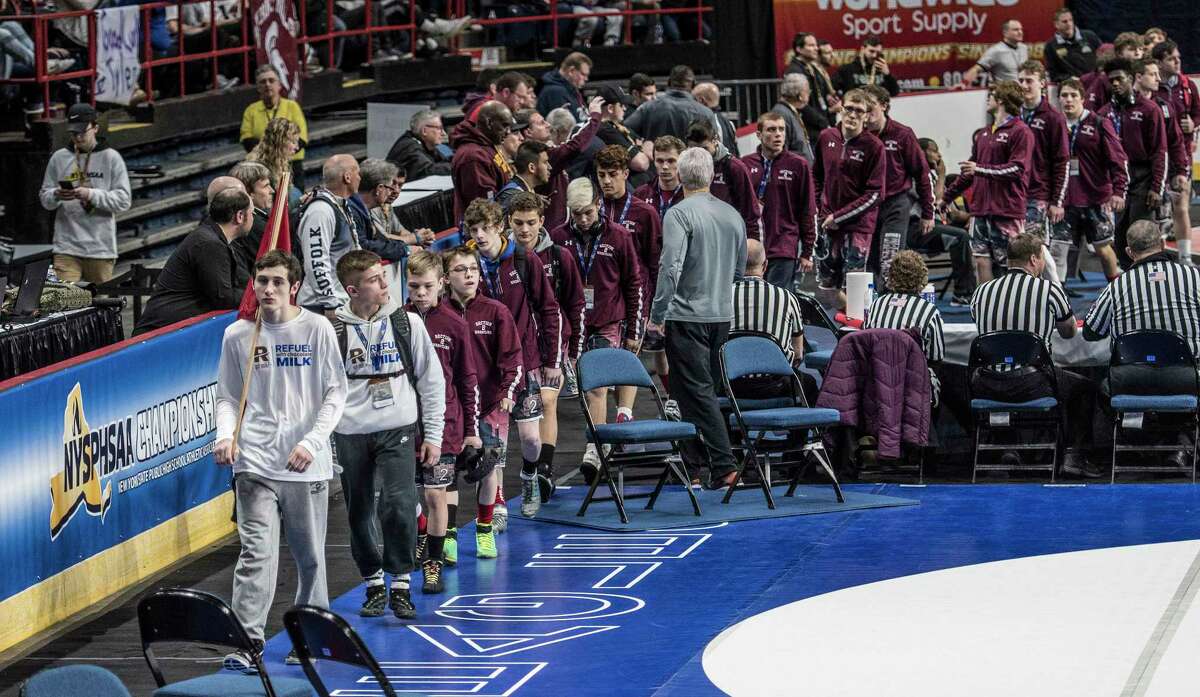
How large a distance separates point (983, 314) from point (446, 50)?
12.9 meters

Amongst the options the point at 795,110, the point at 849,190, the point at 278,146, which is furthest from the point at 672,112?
the point at 278,146

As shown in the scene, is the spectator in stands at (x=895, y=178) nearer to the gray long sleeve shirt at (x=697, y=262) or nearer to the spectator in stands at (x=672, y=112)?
the spectator in stands at (x=672, y=112)

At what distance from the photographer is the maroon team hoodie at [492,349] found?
9.80m

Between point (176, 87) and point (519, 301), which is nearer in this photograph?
point (519, 301)

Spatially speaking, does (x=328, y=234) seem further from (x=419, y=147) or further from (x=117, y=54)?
(x=117, y=54)

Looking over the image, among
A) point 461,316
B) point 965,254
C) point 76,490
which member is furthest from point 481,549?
point 965,254

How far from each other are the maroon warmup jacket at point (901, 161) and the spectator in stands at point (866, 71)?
5913mm

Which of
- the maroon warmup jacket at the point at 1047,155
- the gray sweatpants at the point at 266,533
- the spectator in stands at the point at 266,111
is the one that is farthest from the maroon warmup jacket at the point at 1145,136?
the gray sweatpants at the point at 266,533

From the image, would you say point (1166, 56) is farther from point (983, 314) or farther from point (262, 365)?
point (262, 365)

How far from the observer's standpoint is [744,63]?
24.7 metres

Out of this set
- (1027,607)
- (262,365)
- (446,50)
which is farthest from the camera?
(446,50)

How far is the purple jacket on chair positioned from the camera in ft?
37.8

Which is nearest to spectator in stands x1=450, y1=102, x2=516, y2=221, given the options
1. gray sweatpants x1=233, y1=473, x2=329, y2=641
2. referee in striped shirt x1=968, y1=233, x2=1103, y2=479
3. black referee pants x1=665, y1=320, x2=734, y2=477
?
black referee pants x1=665, y1=320, x2=734, y2=477

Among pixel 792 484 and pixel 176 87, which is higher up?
pixel 176 87
